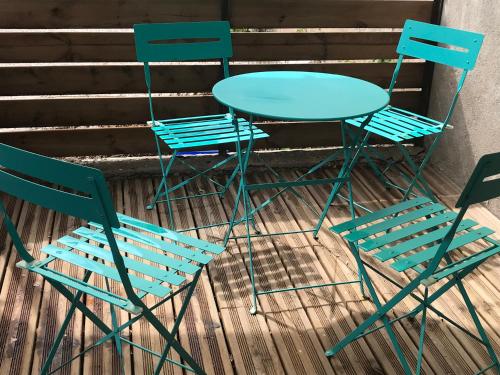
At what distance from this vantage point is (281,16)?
4.14 meters

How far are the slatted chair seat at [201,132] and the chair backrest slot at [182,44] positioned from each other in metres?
A: 0.41

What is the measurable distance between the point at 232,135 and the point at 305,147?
130 cm

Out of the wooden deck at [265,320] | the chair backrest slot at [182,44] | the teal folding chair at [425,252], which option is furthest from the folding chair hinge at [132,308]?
the chair backrest slot at [182,44]

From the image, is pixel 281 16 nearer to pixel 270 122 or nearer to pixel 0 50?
pixel 270 122

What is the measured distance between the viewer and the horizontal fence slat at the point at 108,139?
4.11m

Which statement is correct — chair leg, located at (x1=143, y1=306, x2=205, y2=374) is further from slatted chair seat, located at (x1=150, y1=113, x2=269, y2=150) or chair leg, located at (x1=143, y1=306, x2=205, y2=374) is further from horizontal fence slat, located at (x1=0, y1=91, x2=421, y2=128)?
horizontal fence slat, located at (x1=0, y1=91, x2=421, y2=128)

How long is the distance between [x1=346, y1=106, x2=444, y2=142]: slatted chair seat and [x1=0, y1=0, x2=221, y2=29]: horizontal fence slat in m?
1.35

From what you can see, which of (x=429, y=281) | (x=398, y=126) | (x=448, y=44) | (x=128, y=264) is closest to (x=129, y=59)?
(x=398, y=126)

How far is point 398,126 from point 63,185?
7.94 ft

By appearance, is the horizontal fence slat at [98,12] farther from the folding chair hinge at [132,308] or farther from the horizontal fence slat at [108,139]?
the folding chair hinge at [132,308]

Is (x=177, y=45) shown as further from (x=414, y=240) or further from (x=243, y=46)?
(x=414, y=240)

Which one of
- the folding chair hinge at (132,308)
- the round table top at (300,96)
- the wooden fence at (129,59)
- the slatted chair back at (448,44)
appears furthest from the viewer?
the wooden fence at (129,59)

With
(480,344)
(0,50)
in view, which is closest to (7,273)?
(0,50)

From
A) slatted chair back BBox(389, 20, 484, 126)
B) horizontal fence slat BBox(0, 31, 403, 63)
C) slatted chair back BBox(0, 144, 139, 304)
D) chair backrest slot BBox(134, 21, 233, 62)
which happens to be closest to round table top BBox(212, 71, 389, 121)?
chair backrest slot BBox(134, 21, 233, 62)
